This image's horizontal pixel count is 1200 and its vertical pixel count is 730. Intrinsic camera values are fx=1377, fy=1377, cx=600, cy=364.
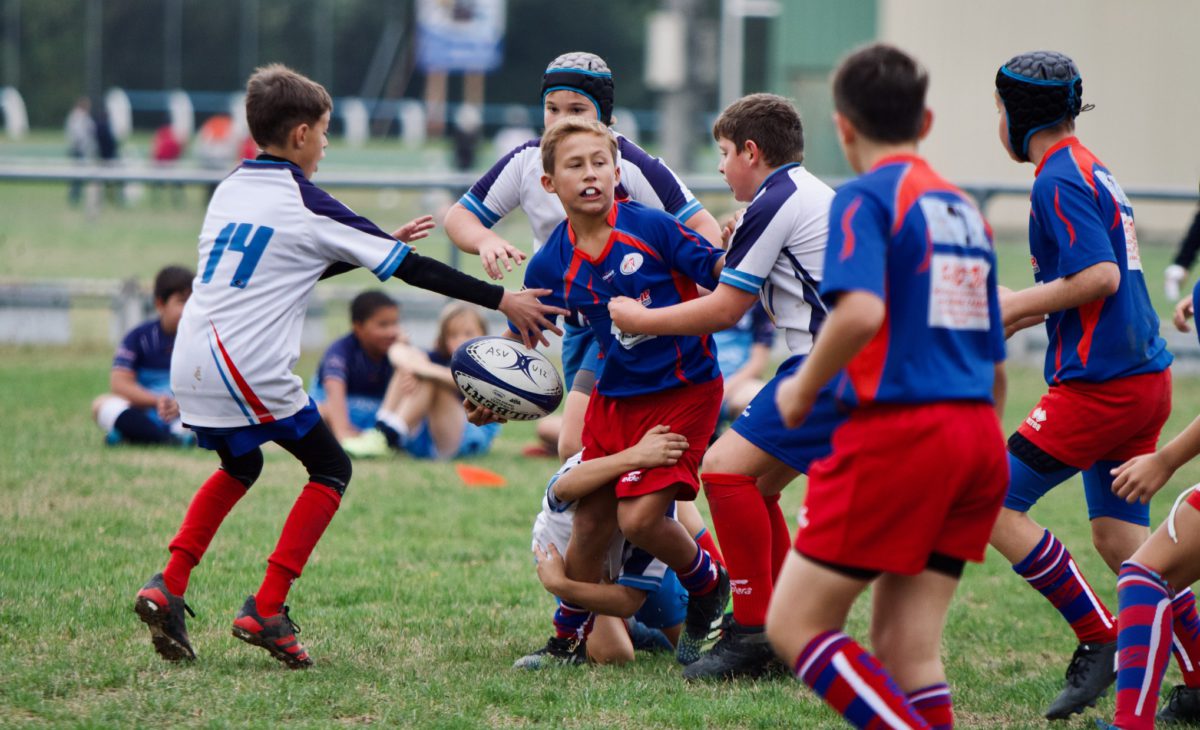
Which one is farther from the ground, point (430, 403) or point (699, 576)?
point (699, 576)

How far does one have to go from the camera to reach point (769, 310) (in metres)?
4.58

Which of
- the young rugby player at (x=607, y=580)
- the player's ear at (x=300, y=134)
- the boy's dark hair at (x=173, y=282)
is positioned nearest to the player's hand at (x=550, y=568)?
the young rugby player at (x=607, y=580)

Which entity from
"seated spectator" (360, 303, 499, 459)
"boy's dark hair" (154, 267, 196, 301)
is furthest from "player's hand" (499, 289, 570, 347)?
"boy's dark hair" (154, 267, 196, 301)

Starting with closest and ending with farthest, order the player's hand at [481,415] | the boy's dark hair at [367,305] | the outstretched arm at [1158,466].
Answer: the outstretched arm at [1158,466]
the player's hand at [481,415]
the boy's dark hair at [367,305]

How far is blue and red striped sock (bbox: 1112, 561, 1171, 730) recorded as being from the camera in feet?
12.7

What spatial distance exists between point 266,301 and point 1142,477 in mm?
2751

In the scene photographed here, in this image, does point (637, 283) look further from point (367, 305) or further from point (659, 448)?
point (367, 305)

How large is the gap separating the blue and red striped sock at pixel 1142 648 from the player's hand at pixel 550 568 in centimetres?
185

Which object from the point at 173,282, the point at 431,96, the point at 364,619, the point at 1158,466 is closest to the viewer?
the point at 1158,466

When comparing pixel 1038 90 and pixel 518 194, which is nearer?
pixel 1038 90

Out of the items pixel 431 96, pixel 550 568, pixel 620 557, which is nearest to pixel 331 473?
pixel 550 568

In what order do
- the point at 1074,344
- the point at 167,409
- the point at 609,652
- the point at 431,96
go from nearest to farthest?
the point at 1074,344 → the point at 609,652 → the point at 167,409 → the point at 431,96

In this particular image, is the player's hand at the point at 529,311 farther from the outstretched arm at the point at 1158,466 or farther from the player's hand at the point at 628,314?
the outstretched arm at the point at 1158,466

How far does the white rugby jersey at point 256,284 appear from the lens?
450 centimetres
